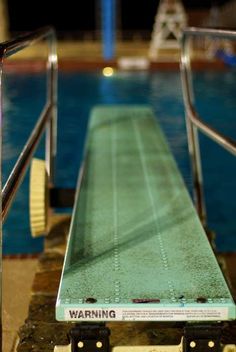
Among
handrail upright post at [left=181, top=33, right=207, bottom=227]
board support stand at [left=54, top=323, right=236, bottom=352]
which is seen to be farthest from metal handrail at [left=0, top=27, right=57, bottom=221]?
handrail upright post at [left=181, top=33, right=207, bottom=227]

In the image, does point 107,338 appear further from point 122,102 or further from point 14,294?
point 122,102

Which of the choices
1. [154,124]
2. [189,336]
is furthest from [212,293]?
[154,124]

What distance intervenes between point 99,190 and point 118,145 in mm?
1077

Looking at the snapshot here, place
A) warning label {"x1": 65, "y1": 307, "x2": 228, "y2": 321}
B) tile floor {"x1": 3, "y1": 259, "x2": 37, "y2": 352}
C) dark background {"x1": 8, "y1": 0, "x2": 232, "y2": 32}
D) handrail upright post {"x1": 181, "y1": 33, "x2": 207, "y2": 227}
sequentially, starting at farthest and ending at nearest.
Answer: dark background {"x1": 8, "y1": 0, "x2": 232, "y2": 32}, handrail upright post {"x1": 181, "y1": 33, "x2": 207, "y2": 227}, tile floor {"x1": 3, "y1": 259, "x2": 37, "y2": 352}, warning label {"x1": 65, "y1": 307, "x2": 228, "y2": 321}

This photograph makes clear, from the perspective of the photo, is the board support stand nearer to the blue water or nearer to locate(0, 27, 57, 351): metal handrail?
locate(0, 27, 57, 351): metal handrail

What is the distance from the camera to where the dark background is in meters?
31.9

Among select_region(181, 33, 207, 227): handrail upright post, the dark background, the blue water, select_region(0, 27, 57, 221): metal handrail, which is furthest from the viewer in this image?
the dark background

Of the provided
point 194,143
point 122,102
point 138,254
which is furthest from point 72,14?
point 138,254

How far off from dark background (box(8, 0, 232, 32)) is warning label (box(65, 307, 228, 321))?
3100cm

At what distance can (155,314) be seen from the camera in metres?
1.52

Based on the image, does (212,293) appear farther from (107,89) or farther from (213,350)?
(107,89)

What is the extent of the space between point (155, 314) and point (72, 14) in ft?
109

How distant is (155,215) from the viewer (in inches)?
89.7

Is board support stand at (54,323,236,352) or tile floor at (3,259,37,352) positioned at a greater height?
board support stand at (54,323,236,352)
